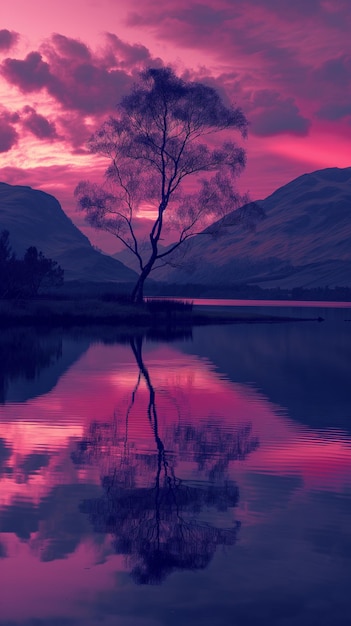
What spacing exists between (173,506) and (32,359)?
87.1ft

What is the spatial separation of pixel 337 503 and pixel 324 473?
2.27 meters

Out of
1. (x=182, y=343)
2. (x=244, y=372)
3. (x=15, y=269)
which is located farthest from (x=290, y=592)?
(x=15, y=269)

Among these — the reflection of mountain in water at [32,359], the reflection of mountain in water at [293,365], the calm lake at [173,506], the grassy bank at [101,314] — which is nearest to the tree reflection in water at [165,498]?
the calm lake at [173,506]

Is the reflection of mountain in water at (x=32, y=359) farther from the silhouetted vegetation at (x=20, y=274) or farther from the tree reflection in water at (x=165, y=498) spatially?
the silhouetted vegetation at (x=20, y=274)

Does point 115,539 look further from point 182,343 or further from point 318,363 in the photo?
point 182,343

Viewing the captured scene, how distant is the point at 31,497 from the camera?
1295cm

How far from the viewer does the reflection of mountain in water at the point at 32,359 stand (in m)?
27.6

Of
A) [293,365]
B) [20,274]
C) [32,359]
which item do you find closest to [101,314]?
[20,274]

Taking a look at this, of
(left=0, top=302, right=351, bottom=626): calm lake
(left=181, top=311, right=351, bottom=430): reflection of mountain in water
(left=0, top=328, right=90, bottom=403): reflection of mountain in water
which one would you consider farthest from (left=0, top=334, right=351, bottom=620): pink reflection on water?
(left=181, top=311, right=351, bottom=430): reflection of mountain in water

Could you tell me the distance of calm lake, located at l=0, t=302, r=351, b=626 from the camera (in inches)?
350

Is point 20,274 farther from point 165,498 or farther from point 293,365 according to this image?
point 165,498

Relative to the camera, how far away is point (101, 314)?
2685 inches

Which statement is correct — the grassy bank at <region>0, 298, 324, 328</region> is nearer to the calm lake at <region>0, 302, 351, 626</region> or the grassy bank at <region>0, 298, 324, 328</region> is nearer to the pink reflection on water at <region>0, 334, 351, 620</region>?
the pink reflection on water at <region>0, 334, 351, 620</region>

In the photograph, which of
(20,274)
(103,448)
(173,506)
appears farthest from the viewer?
(20,274)
